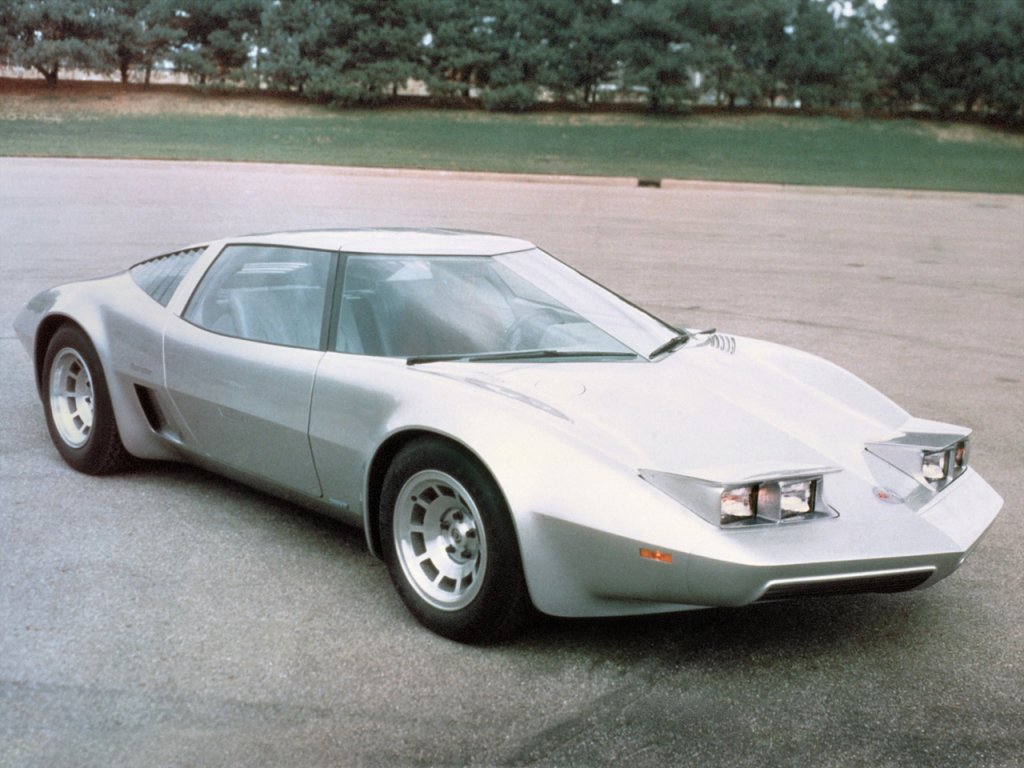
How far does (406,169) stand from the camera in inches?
1104

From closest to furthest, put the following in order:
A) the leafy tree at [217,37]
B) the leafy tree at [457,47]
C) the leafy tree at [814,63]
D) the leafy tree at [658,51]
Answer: the leafy tree at [217,37]
the leafy tree at [457,47]
the leafy tree at [658,51]
the leafy tree at [814,63]

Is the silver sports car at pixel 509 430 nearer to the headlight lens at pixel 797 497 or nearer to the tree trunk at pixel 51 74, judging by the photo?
the headlight lens at pixel 797 497

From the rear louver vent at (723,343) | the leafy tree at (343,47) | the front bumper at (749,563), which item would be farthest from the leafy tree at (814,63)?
the front bumper at (749,563)

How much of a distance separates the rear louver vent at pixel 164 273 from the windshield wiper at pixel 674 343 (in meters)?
2.03

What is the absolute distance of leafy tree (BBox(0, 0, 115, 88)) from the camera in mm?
29156

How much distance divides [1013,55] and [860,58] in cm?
709

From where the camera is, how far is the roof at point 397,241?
12.7 feet

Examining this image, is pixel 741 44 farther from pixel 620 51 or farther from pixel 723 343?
pixel 723 343

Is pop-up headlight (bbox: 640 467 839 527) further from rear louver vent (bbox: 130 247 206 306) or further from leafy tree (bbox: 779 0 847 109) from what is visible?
leafy tree (bbox: 779 0 847 109)

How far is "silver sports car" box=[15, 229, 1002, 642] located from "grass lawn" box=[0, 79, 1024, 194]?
2594 centimetres

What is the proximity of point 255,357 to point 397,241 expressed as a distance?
2.28ft

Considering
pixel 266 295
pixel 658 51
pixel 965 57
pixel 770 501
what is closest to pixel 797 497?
pixel 770 501

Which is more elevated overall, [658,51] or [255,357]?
[658,51]

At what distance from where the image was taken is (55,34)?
3006 centimetres
